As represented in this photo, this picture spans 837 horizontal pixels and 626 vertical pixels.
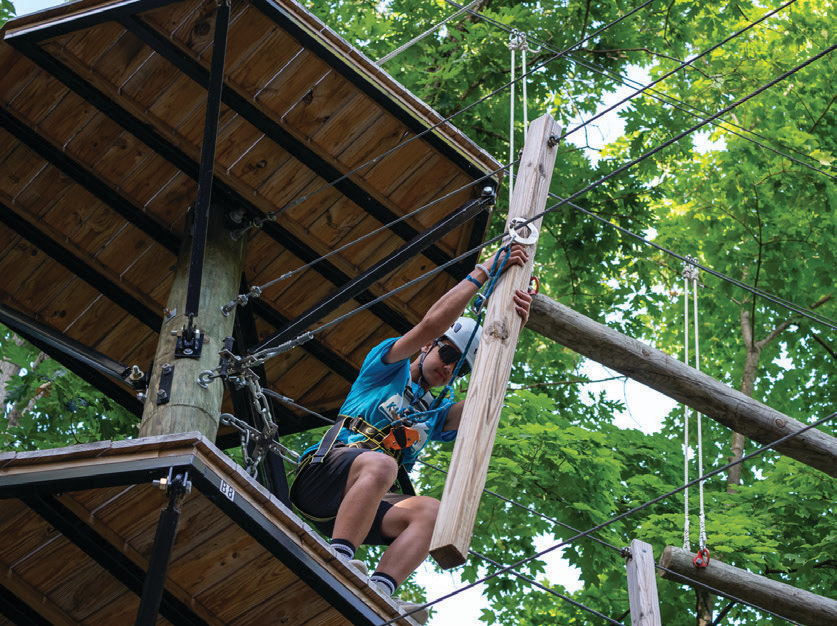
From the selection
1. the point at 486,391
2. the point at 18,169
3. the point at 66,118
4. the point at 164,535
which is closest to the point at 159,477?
the point at 164,535

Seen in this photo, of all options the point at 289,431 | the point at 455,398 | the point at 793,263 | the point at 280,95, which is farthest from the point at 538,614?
the point at 280,95

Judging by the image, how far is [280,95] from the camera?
6.35m

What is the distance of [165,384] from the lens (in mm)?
5633

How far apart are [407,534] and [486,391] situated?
133 cm

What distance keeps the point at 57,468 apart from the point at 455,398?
5.99 m

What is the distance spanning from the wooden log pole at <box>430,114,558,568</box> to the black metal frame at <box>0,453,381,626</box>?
684mm

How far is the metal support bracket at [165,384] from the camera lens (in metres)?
5.56

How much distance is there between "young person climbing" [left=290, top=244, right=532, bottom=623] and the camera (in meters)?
A: 5.10

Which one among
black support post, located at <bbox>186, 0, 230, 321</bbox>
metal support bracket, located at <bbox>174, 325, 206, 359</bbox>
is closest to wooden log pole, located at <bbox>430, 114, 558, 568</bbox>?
black support post, located at <bbox>186, 0, 230, 321</bbox>

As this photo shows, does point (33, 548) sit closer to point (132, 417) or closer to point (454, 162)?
point (454, 162)

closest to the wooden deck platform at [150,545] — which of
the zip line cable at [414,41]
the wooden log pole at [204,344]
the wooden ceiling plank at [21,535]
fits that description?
the wooden ceiling plank at [21,535]

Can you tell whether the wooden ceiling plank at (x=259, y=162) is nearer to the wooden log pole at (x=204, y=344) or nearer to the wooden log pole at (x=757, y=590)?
the wooden log pole at (x=204, y=344)

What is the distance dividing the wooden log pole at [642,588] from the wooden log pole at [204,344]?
99.2 inches

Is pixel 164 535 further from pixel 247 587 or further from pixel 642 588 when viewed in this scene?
pixel 642 588
